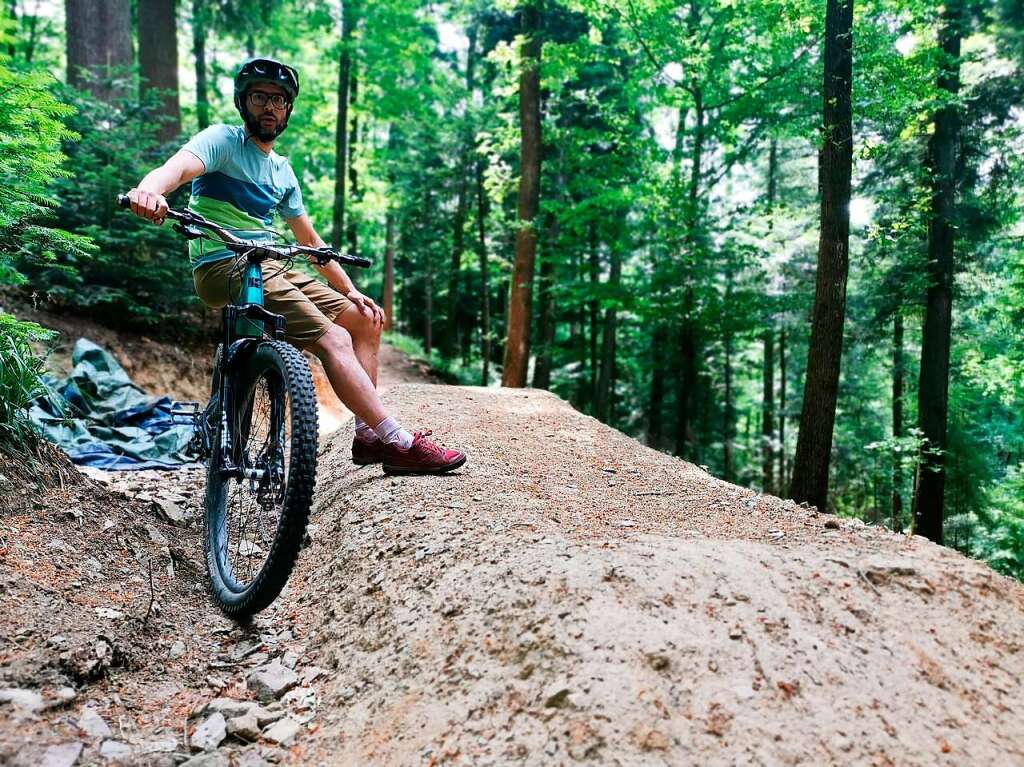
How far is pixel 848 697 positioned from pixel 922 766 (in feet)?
0.74

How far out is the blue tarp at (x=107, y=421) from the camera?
5193 millimetres

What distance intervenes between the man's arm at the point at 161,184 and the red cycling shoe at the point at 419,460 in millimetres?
1719

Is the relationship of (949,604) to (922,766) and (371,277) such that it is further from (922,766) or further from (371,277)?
(371,277)

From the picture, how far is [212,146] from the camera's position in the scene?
10.8 feet

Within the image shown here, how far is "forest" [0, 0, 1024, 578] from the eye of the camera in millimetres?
7578

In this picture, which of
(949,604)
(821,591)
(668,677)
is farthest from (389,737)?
(949,604)

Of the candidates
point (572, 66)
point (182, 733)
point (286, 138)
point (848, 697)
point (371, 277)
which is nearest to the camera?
point (848, 697)

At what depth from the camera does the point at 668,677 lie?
190cm

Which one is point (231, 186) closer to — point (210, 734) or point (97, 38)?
point (210, 734)

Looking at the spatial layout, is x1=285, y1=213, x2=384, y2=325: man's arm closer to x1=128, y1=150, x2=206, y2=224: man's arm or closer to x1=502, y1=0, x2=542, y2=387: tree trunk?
x1=128, y1=150, x2=206, y2=224: man's arm

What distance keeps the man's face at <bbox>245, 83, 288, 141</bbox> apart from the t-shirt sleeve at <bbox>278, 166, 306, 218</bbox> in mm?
327

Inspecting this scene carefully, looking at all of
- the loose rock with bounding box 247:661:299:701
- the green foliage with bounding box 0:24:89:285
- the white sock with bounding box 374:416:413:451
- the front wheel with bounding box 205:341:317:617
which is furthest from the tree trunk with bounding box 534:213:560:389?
the loose rock with bounding box 247:661:299:701

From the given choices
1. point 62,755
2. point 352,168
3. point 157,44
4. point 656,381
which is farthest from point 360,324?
point 352,168

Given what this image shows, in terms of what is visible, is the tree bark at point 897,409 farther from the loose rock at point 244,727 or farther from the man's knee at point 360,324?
the loose rock at point 244,727
